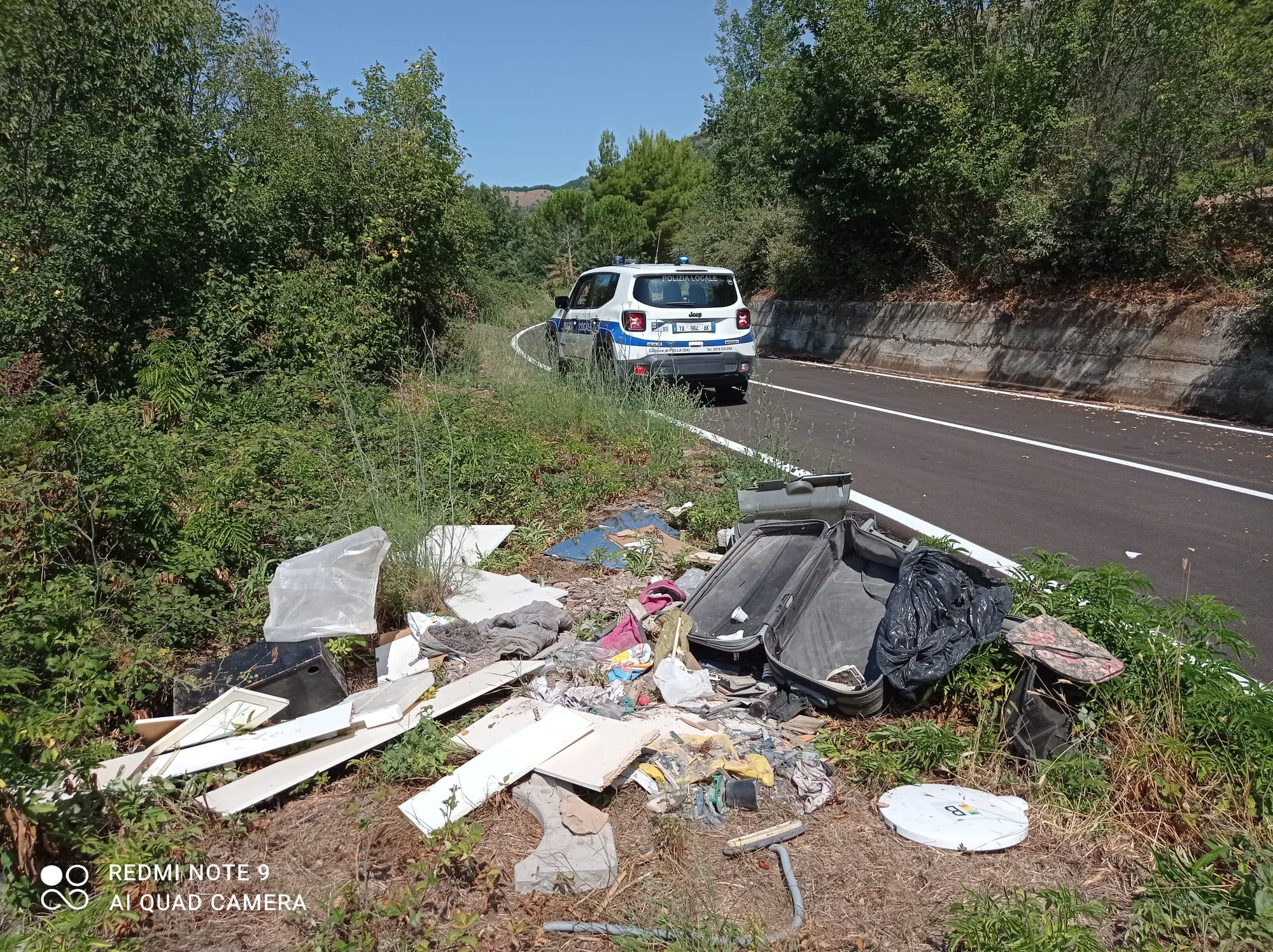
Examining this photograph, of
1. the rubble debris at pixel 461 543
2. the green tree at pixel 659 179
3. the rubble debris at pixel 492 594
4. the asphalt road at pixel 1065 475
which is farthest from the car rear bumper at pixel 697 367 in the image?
the green tree at pixel 659 179

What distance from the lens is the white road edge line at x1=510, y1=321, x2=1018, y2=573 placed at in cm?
517

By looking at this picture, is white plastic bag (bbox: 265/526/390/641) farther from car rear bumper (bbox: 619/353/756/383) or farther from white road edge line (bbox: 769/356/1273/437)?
white road edge line (bbox: 769/356/1273/437)

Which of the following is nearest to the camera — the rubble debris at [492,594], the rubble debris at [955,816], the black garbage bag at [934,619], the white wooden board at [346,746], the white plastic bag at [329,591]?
the rubble debris at [955,816]

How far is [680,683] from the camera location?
393 cm

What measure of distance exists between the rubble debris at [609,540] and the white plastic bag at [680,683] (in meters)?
1.50

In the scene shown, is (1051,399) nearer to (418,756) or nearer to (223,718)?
(418,756)

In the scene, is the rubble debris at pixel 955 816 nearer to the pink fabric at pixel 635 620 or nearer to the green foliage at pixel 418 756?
the pink fabric at pixel 635 620

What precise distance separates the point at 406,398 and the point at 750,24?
35.8 meters

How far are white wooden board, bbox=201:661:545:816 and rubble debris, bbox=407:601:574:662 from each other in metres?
0.16

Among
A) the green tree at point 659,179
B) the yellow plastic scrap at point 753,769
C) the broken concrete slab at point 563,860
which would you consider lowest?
the broken concrete slab at point 563,860

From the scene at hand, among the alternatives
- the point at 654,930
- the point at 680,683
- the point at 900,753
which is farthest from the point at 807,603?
the point at 654,930

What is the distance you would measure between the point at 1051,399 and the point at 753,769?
10.3 m

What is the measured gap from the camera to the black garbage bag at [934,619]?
3527mm

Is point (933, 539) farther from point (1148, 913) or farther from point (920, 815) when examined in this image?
point (1148, 913)
